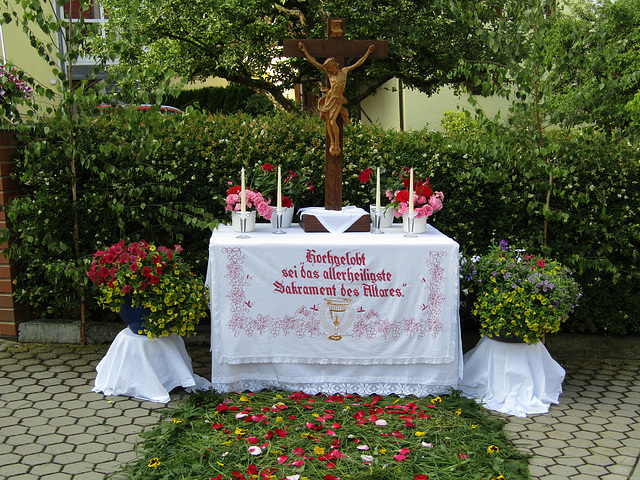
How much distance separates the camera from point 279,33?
11.6 m

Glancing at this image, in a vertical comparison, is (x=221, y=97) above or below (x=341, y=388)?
above

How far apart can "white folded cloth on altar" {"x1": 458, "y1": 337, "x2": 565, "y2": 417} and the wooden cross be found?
1.47 metres

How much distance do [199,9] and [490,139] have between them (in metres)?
7.60

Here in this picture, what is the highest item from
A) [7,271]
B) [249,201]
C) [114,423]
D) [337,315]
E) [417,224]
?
[249,201]

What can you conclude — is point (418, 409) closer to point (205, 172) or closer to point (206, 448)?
point (206, 448)

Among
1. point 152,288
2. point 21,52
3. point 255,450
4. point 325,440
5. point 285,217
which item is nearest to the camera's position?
point 255,450

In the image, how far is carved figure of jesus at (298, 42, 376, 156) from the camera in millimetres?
4387

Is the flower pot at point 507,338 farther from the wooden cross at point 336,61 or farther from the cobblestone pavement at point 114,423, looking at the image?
the wooden cross at point 336,61

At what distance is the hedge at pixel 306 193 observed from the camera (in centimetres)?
492

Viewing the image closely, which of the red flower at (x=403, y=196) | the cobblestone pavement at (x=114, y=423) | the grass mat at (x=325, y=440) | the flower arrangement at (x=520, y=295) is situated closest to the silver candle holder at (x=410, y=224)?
the red flower at (x=403, y=196)

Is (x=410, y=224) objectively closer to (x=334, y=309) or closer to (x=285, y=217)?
(x=334, y=309)

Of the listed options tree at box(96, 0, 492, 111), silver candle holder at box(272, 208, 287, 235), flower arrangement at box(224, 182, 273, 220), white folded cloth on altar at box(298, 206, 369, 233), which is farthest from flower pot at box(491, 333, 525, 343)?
tree at box(96, 0, 492, 111)

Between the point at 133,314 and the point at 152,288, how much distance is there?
0.78ft

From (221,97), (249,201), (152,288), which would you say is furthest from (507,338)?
(221,97)
